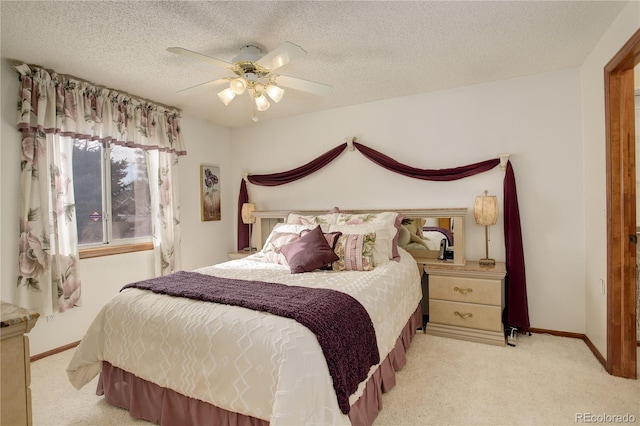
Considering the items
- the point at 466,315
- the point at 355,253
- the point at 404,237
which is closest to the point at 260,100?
the point at 355,253

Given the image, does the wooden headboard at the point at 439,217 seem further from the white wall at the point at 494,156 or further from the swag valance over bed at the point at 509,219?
the swag valance over bed at the point at 509,219

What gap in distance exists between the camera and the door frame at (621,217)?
7.11ft

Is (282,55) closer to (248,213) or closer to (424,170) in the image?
(424,170)

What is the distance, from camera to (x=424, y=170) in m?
3.41

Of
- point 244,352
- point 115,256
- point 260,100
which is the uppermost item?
point 260,100

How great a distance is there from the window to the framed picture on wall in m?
0.73

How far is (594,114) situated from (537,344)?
1.97 meters

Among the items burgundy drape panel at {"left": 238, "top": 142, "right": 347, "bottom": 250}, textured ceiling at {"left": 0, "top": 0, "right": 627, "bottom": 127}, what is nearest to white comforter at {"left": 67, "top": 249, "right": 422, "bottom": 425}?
textured ceiling at {"left": 0, "top": 0, "right": 627, "bottom": 127}

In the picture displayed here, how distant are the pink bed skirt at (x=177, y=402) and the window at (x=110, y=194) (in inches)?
65.9

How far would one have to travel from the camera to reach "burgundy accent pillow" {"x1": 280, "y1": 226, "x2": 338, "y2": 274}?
8.53 ft

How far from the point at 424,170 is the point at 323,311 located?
228 centimetres

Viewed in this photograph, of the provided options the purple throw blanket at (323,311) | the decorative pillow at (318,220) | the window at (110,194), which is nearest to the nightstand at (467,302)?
the decorative pillow at (318,220)

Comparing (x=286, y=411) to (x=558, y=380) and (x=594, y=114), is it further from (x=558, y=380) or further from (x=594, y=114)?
(x=594, y=114)

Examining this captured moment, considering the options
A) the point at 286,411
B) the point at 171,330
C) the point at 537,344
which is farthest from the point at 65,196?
the point at 537,344
